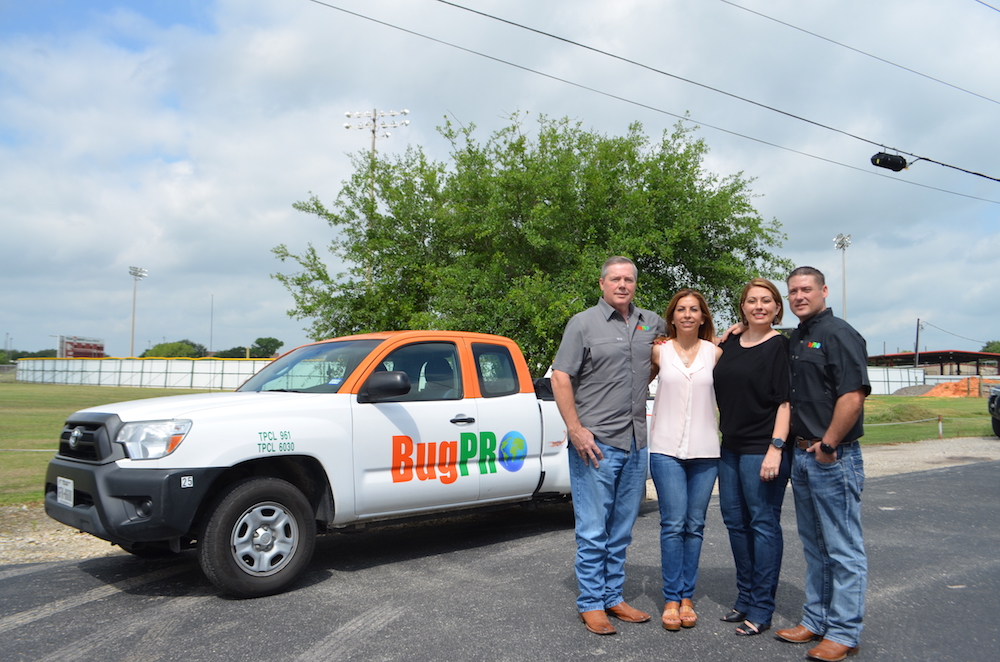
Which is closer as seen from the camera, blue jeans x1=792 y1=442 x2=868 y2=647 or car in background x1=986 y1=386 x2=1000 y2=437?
blue jeans x1=792 y1=442 x2=868 y2=647

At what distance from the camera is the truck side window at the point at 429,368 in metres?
6.04

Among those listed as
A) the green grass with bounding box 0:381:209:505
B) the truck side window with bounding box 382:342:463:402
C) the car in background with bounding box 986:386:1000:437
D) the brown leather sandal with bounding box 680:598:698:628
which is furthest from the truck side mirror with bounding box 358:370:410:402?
the car in background with bounding box 986:386:1000:437

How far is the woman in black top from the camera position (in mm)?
4215

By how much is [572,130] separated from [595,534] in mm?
16116

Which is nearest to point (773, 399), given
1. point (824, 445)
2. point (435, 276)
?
point (824, 445)

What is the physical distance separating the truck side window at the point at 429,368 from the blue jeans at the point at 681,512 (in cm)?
219

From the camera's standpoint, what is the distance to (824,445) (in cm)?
389

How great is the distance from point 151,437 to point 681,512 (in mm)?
3294

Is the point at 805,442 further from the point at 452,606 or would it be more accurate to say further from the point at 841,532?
the point at 452,606

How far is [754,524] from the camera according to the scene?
14.1 ft

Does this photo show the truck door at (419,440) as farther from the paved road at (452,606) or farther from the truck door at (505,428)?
the paved road at (452,606)

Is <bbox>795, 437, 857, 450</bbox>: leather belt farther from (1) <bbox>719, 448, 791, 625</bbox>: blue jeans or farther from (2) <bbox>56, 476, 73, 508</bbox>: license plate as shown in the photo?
(2) <bbox>56, 476, 73, 508</bbox>: license plate

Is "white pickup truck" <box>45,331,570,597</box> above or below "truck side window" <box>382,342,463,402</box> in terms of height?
below

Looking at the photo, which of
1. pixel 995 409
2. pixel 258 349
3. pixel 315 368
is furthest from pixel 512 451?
pixel 258 349
